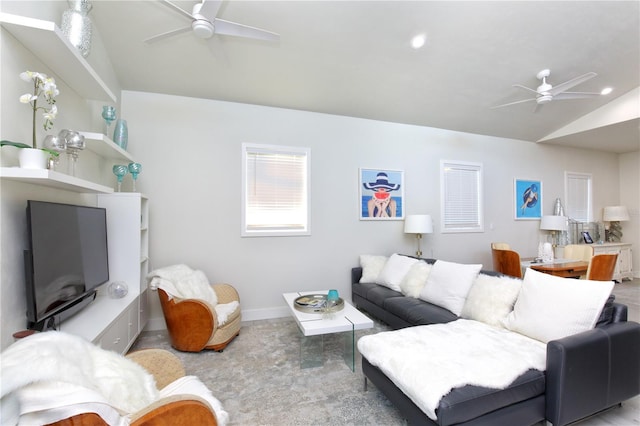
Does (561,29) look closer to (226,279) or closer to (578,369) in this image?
(578,369)

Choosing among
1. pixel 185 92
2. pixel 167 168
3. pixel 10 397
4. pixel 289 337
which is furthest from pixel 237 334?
pixel 185 92

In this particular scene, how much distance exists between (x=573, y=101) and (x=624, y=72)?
64 cm

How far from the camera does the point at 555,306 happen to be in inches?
80.0

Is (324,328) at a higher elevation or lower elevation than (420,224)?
lower

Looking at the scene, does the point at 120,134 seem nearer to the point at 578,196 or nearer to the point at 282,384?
the point at 282,384

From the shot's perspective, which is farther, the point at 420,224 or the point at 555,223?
the point at 555,223

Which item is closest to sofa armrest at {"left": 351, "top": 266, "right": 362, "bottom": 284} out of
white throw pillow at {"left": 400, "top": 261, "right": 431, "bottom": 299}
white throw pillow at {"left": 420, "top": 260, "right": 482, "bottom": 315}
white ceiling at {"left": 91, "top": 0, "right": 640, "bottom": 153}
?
white throw pillow at {"left": 400, "top": 261, "right": 431, "bottom": 299}

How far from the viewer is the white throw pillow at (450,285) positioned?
2.77 metres

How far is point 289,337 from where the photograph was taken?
3316 millimetres

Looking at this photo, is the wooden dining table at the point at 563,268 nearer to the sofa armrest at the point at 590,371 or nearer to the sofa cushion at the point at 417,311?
the sofa cushion at the point at 417,311

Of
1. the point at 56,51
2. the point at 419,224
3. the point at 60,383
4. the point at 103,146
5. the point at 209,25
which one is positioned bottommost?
the point at 60,383

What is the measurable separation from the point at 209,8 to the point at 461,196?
15.1ft

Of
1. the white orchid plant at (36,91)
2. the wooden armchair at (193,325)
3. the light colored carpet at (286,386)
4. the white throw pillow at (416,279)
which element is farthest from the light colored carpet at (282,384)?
the white orchid plant at (36,91)

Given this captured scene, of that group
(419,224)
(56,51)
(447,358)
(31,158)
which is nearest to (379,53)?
(419,224)
